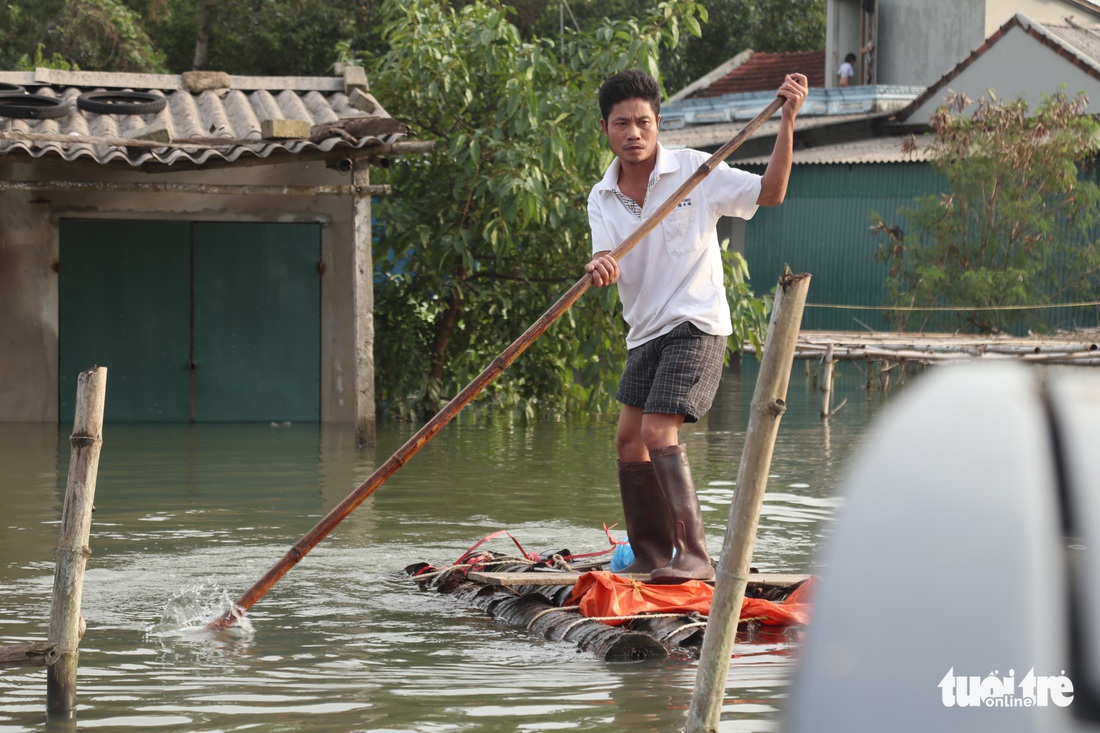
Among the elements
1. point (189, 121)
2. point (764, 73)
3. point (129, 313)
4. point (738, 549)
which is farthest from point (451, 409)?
point (764, 73)

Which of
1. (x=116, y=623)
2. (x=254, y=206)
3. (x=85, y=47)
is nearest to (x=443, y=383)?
(x=254, y=206)

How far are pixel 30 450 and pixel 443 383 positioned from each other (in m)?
4.16

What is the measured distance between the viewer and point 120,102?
1245cm

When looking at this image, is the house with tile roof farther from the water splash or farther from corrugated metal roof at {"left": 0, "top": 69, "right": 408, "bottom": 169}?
the water splash

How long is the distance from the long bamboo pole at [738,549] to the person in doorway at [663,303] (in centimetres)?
184

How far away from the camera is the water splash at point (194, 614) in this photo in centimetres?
488

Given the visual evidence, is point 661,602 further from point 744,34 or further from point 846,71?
point 744,34

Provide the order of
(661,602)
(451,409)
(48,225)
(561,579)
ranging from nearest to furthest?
1. (451,409)
2. (661,602)
3. (561,579)
4. (48,225)

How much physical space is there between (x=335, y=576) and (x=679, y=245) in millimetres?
2152

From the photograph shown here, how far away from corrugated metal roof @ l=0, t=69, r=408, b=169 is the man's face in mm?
5580

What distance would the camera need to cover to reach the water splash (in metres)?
4.88

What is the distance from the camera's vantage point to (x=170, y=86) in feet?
44.0

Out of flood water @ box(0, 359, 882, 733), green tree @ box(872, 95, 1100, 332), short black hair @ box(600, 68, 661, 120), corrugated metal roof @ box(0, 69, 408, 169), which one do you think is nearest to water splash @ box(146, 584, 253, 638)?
flood water @ box(0, 359, 882, 733)

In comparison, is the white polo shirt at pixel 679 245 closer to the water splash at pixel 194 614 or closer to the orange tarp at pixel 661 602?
the orange tarp at pixel 661 602
